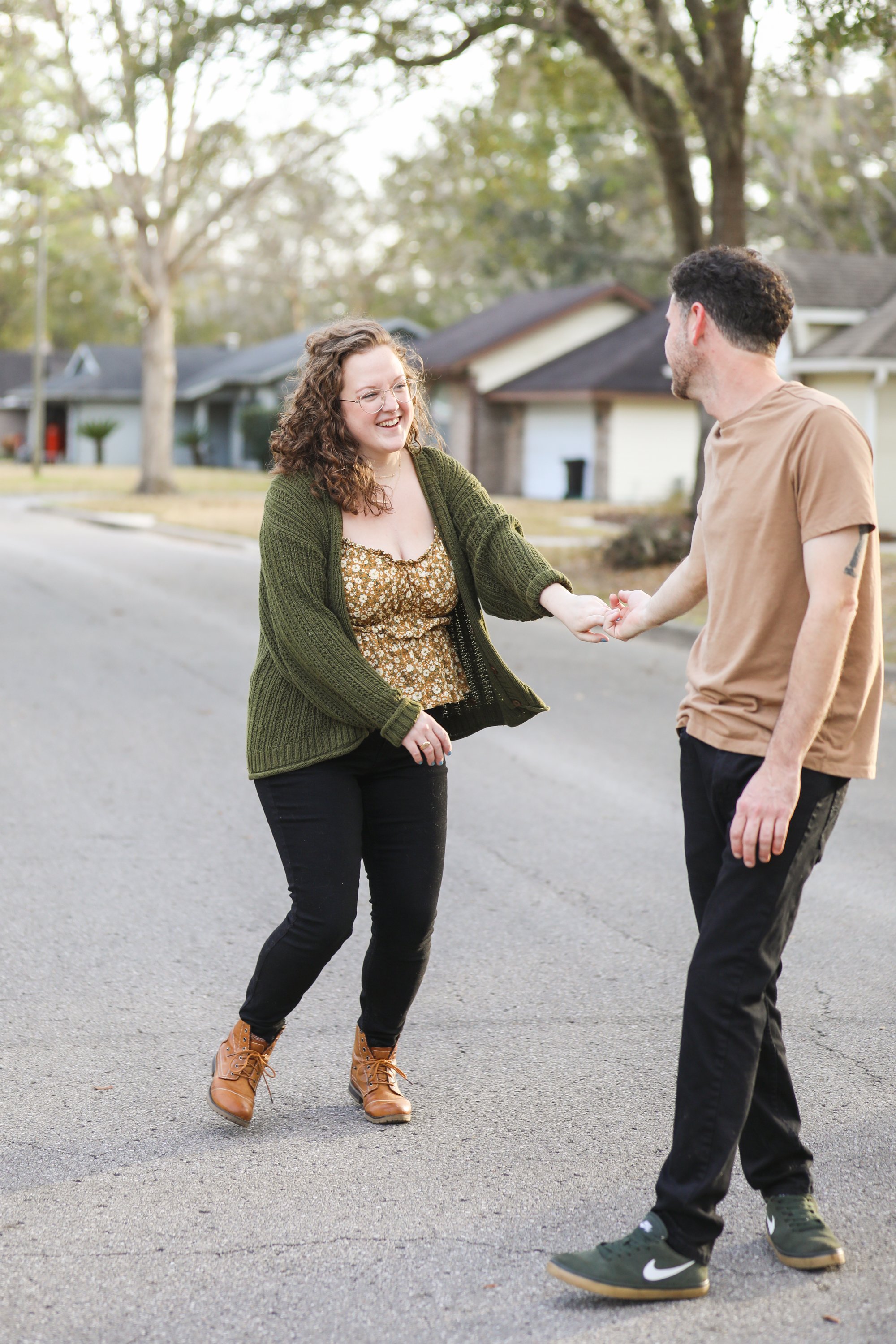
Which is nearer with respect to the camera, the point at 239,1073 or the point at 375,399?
the point at 375,399

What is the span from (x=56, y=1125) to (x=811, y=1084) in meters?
2.02

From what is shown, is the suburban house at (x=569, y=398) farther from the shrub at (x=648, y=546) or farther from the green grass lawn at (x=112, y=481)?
the shrub at (x=648, y=546)

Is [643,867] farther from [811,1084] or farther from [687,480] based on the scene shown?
[687,480]

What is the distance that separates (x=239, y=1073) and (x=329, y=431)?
1.65 meters

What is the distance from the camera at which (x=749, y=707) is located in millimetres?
2863

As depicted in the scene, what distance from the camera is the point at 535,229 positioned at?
49.2m

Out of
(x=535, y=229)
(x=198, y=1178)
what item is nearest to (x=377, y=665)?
(x=198, y=1178)

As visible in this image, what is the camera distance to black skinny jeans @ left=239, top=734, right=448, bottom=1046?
11.6ft

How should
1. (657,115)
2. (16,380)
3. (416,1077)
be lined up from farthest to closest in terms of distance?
(16,380) < (657,115) < (416,1077)

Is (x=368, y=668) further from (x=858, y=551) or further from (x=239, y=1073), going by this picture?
(x=858, y=551)

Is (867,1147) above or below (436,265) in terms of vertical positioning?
below

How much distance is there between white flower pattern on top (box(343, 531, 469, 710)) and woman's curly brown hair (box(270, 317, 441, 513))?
0.44ft

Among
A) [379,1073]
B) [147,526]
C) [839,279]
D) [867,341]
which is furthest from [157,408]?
[379,1073]

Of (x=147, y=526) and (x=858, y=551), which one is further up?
(x=858, y=551)
